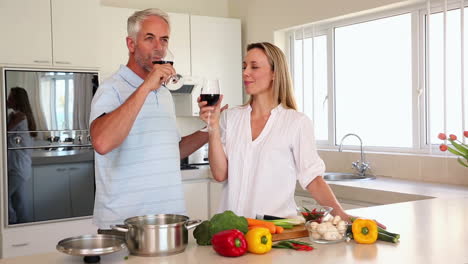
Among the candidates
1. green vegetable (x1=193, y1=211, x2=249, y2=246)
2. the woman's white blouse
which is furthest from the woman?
green vegetable (x1=193, y1=211, x2=249, y2=246)

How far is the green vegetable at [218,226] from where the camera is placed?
1633 millimetres

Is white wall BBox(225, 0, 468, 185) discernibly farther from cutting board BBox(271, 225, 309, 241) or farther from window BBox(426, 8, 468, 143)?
cutting board BBox(271, 225, 309, 241)

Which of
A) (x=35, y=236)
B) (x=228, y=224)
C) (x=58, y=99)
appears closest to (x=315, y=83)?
(x=58, y=99)

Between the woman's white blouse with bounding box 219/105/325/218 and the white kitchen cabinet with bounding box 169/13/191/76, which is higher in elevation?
the white kitchen cabinet with bounding box 169/13/191/76

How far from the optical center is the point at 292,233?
175 centimetres

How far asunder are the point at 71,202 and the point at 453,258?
3.38 metres

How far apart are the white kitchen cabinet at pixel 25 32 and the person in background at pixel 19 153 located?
0.28 metres

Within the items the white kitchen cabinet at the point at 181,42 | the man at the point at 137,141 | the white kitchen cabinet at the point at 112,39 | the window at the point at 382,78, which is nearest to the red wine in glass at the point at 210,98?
the man at the point at 137,141

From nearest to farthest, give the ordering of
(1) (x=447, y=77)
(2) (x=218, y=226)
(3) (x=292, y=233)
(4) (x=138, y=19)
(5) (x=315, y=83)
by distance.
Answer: (2) (x=218, y=226)
(3) (x=292, y=233)
(4) (x=138, y=19)
(1) (x=447, y=77)
(5) (x=315, y=83)

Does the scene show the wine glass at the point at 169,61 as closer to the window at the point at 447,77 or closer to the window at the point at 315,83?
the window at the point at 447,77

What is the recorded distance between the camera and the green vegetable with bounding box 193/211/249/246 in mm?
1633

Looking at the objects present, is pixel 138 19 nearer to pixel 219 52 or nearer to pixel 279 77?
pixel 279 77

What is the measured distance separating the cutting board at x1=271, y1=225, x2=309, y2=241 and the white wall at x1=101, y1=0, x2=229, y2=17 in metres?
3.87

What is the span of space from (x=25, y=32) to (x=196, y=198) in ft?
6.64
